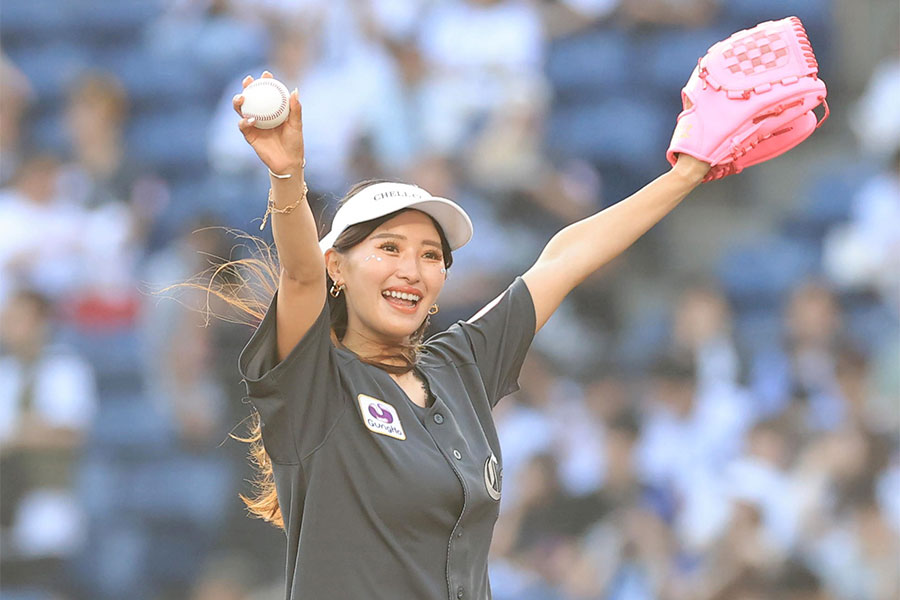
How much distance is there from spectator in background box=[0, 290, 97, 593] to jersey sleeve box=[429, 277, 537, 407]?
13.8 feet

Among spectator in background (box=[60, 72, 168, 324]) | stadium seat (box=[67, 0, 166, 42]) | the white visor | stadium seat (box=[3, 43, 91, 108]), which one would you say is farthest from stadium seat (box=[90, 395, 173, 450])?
the white visor

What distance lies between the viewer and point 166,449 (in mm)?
6641

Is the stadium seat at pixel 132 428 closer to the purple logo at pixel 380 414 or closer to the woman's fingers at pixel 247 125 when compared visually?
the purple logo at pixel 380 414

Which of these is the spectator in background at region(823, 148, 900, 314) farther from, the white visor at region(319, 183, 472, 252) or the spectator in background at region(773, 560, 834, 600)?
the white visor at region(319, 183, 472, 252)

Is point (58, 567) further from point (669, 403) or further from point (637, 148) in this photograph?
point (637, 148)

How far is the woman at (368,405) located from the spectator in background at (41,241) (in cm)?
484

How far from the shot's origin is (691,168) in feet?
9.70

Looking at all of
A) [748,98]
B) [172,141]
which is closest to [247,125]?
[748,98]

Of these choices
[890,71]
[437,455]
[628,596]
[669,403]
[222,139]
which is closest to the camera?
[437,455]

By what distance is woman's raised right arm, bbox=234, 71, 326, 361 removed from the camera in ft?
7.38

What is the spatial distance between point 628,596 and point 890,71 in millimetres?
3116

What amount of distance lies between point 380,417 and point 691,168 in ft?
3.13

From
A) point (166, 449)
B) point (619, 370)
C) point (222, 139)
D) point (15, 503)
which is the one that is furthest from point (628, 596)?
point (222, 139)

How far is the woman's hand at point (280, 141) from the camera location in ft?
7.37
